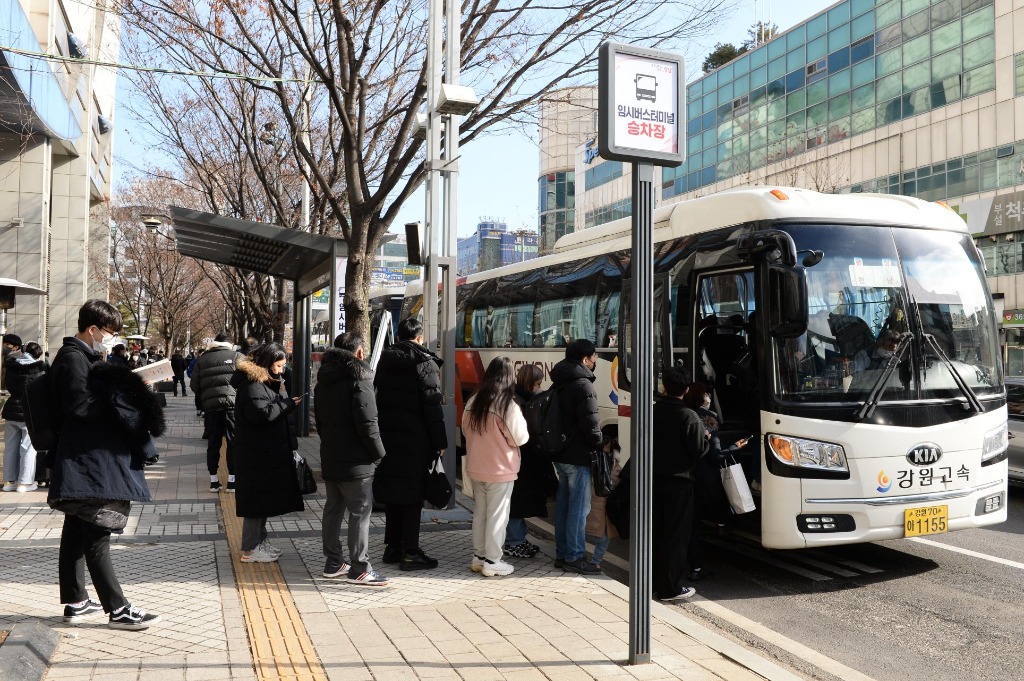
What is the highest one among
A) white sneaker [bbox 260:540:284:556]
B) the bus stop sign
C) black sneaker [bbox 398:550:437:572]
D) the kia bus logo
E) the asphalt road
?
the bus stop sign

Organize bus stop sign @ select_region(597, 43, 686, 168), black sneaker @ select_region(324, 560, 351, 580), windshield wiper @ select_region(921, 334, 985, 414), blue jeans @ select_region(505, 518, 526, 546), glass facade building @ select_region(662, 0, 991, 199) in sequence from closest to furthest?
bus stop sign @ select_region(597, 43, 686, 168) → black sneaker @ select_region(324, 560, 351, 580) → windshield wiper @ select_region(921, 334, 985, 414) → blue jeans @ select_region(505, 518, 526, 546) → glass facade building @ select_region(662, 0, 991, 199)

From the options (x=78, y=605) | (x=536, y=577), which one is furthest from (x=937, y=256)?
(x=78, y=605)

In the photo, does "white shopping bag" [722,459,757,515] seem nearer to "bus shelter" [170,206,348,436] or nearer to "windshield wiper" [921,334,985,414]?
"windshield wiper" [921,334,985,414]

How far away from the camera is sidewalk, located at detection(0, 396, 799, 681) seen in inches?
181

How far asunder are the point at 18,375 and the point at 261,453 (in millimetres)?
4695

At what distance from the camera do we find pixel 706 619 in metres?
5.91

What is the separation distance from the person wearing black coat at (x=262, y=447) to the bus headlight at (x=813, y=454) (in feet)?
11.8

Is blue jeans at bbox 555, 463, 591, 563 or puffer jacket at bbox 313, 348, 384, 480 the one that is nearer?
puffer jacket at bbox 313, 348, 384, 480

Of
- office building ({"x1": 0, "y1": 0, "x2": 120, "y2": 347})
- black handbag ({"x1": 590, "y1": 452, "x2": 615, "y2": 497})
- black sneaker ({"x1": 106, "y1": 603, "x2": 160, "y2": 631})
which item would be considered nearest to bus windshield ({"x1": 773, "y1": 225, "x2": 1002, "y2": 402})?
black handbag ({"x1": 590, "y1": 452, "x2": 615, "y2": 497})

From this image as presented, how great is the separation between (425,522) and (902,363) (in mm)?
4392

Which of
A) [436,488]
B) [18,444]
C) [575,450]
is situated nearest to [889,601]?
[575,450]

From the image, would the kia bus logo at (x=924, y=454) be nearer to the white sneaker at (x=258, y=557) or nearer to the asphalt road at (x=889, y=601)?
the asphalt road at (x=889, y=601)

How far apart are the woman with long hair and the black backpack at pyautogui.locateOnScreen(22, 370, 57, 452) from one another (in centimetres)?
275

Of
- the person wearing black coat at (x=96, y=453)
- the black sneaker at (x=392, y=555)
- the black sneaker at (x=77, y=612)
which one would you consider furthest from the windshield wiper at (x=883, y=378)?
the black sneaker at (x=77, y=612)
